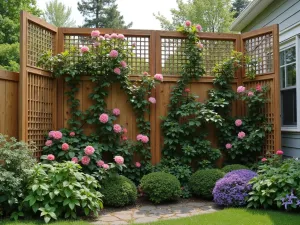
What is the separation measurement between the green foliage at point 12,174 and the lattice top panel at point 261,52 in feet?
13.4

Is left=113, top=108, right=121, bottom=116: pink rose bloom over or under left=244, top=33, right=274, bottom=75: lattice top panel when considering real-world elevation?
under

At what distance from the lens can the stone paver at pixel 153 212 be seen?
394cm

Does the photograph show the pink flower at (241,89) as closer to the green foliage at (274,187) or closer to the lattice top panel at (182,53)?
the lattice top panel at (182,53)

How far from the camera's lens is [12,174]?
3730 mm

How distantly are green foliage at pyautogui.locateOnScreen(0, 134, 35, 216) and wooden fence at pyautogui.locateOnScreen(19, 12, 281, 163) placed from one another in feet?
3.14

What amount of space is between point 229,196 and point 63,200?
2.13 metres

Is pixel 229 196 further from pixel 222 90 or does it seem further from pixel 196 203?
pixel 222 90

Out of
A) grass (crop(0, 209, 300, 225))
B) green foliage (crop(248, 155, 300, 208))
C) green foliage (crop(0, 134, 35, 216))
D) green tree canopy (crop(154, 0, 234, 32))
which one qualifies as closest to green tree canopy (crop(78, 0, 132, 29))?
green tree canopy (crop(154, 0, 234, 32))

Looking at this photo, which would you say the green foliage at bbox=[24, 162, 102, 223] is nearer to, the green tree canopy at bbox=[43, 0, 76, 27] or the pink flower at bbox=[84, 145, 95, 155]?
the pink flower at bbox=[84, 145, 95, 155]

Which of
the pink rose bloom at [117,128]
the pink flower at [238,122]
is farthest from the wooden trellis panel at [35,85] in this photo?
the pink flower at [238,122]

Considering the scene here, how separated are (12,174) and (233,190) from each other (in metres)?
2.78

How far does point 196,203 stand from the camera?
15.8 feet

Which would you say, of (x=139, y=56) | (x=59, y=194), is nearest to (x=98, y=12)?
(x=139, y=56)

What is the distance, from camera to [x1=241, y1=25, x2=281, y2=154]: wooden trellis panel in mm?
5387
